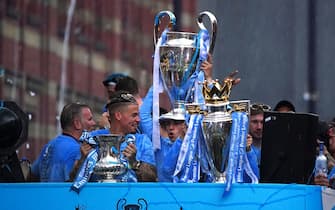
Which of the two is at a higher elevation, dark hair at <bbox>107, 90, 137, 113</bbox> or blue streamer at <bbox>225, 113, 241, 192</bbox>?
dark hair at <bbox>107, 90, 137, 113</bbox>

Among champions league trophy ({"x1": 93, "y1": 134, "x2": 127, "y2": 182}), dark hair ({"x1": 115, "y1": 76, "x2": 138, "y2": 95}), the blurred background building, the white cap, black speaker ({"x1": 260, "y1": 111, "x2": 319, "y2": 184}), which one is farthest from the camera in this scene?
the blurred background building

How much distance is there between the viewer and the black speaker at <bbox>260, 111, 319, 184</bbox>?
271 inches

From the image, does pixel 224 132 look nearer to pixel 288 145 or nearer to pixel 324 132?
pixel 288 145

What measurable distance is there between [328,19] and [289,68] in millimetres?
723

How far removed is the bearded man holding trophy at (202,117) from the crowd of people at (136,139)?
143 millimetres

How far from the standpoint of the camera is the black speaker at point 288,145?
688 centimetres

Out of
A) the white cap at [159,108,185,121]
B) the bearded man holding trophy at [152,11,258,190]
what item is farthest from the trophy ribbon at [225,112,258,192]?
the white cap at [159,108,185,121]

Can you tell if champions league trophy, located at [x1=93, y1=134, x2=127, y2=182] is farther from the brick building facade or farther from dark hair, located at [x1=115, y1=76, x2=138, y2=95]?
the brick building facade

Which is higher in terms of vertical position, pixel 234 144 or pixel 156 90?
pixel 156 90

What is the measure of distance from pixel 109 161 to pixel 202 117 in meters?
0.52

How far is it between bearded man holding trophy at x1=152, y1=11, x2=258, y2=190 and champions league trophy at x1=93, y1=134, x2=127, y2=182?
29 cm

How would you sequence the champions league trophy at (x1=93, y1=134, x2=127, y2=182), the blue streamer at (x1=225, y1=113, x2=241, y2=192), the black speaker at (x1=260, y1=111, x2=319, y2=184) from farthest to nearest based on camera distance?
the black speaker at (x1=260, y1=111, x2=319, y2=184)
the champions league trophy at (x1=93, y1=134, x2=127, y2=182)
the blue streamer at (x1=225, y1=113, x2=241, y2=192)

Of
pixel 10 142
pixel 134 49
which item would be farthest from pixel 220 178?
pixel 134 49

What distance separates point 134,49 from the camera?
1603 centimetres
